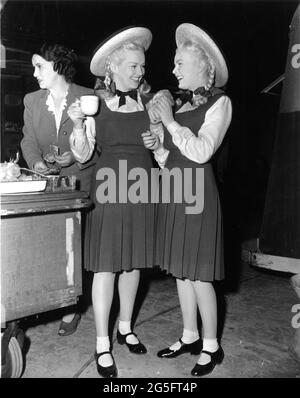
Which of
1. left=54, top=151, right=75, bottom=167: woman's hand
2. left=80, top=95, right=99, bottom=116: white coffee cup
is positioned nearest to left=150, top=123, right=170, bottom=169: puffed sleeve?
left=80, top=95, right=99, bottom=116: white coffee cup

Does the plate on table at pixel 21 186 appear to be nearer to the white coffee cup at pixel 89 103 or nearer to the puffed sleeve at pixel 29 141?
the white coffee cup at pixel 89 103

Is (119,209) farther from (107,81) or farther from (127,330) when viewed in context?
(127,330)

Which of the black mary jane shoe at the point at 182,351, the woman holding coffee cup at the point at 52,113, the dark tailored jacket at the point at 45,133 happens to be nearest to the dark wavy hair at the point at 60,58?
the woman holding coffee cup at the point at 52,113

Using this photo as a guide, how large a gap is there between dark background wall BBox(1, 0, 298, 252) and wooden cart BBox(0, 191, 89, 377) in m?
2.73

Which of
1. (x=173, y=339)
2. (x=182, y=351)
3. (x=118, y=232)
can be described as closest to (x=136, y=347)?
(x=182, y=351)

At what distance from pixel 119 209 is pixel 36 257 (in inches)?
23.1

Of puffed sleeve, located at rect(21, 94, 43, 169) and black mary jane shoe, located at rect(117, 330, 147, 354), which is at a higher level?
puffed sleeve, located at rect(21, 94, 43, 169)

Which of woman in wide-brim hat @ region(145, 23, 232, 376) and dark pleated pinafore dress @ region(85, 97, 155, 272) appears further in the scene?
dark pleated pinafore dress @ region(85, 97, 155, 272)

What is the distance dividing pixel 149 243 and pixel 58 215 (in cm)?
64

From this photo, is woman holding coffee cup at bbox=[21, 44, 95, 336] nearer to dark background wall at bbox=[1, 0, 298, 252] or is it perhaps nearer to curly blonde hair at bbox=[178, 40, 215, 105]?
curly blonde hair at bbox=[178, 40, 215, 105]

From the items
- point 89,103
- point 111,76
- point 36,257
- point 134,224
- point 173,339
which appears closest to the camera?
point 36,257

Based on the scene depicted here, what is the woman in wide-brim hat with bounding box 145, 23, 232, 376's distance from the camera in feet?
7.19

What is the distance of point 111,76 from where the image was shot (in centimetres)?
243

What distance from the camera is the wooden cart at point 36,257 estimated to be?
1.80 metres
